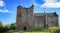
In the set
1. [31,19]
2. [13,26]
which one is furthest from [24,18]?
[13,26]

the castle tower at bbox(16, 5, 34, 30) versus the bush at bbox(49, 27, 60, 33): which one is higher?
the castle tower at bbox(16, 5, 34, 30)

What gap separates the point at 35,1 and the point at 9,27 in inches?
37.3

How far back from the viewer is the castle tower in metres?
2.88

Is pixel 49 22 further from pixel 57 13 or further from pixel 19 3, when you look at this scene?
pixel 19 3

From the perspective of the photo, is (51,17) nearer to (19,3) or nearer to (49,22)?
(49,22)

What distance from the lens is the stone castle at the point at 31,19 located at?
2865mm

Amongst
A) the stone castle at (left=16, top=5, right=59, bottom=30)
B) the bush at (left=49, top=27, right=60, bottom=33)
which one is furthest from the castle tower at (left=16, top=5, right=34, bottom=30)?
the bush at (left=49, top=27, right=60, bottom=33)

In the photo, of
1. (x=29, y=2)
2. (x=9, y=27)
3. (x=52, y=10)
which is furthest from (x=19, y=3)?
(x=52, y=10)

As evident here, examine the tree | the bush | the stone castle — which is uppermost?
the stone castle

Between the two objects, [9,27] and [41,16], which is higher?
[41,16]

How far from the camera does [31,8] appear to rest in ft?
9.48

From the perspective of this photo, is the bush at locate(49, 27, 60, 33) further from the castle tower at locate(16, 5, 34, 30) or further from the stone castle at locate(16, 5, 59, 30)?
the castle tower at locate(16, 5, 34, 30)

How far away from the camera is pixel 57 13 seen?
9.39ft

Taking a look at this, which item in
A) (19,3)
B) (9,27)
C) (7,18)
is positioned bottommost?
(9,27)
